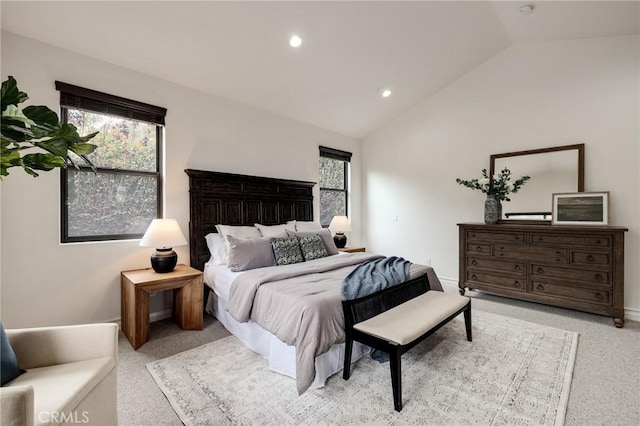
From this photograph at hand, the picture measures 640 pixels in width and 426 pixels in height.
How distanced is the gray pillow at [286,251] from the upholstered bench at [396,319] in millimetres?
1237

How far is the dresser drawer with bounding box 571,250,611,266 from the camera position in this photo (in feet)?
10.1

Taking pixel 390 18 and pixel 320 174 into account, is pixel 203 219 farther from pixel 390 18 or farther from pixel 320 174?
pixel 390 18

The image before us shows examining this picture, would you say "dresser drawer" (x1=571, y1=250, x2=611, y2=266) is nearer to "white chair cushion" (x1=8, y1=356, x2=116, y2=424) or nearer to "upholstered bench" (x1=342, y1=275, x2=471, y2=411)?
"upholstered bench" (x1=342, y1=275, x2=471, y2=411)

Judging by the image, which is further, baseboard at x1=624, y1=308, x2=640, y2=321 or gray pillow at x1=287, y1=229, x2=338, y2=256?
gray pillow at x1=287, y1=229, x2=338, y2=256

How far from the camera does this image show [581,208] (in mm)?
3459

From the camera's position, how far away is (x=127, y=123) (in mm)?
3088

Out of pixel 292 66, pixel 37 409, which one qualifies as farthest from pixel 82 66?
pixel 37 409

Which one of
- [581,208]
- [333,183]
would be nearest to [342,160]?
[333,183]

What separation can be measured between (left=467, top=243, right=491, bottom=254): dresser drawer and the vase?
34cm

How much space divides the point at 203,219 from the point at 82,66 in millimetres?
1869

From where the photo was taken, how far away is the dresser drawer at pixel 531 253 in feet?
10.9

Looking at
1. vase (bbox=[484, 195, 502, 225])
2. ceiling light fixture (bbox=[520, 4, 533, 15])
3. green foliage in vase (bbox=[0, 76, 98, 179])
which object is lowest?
vase (bbox=[484, 195, 502, 225])

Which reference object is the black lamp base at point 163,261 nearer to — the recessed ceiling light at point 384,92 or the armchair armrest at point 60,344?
the armchair armrest at point 60,344

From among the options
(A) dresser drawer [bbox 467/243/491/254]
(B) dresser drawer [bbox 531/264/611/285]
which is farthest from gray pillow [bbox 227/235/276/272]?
(B) dresser drawer [bbox 531/264/611/285]
